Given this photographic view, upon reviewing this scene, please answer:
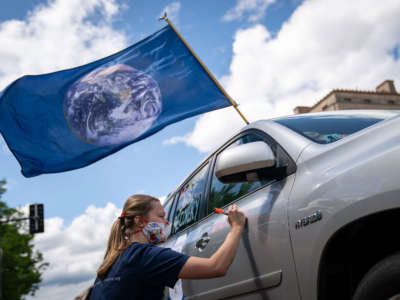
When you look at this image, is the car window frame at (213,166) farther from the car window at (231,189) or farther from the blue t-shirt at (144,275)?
the blue t-shirt at (144,275)

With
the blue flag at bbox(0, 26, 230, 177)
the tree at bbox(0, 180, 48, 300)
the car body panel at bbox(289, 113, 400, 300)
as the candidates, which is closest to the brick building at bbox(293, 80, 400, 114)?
the tree at bbox(0, 180, 48, 300)

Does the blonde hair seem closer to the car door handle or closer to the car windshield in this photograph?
the car door handle

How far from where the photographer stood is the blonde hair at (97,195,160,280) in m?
2.44

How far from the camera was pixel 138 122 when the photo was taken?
5.41 m

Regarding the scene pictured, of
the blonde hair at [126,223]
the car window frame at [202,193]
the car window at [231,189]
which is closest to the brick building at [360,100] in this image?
the car window frame at [202,193]

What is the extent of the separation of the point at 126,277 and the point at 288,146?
1.12 metres

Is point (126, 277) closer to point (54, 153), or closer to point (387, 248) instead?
point (387, 248)

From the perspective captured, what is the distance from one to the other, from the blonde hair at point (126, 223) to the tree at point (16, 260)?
29.7 meters

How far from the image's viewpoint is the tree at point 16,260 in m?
29.0

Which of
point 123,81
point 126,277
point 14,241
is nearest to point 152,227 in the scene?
point 126,277

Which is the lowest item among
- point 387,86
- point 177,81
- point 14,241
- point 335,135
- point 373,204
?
point 373,204

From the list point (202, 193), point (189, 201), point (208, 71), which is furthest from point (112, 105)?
point (202, 193)

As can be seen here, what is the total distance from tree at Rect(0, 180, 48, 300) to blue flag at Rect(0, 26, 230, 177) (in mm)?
26216

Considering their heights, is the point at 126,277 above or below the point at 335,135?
below
